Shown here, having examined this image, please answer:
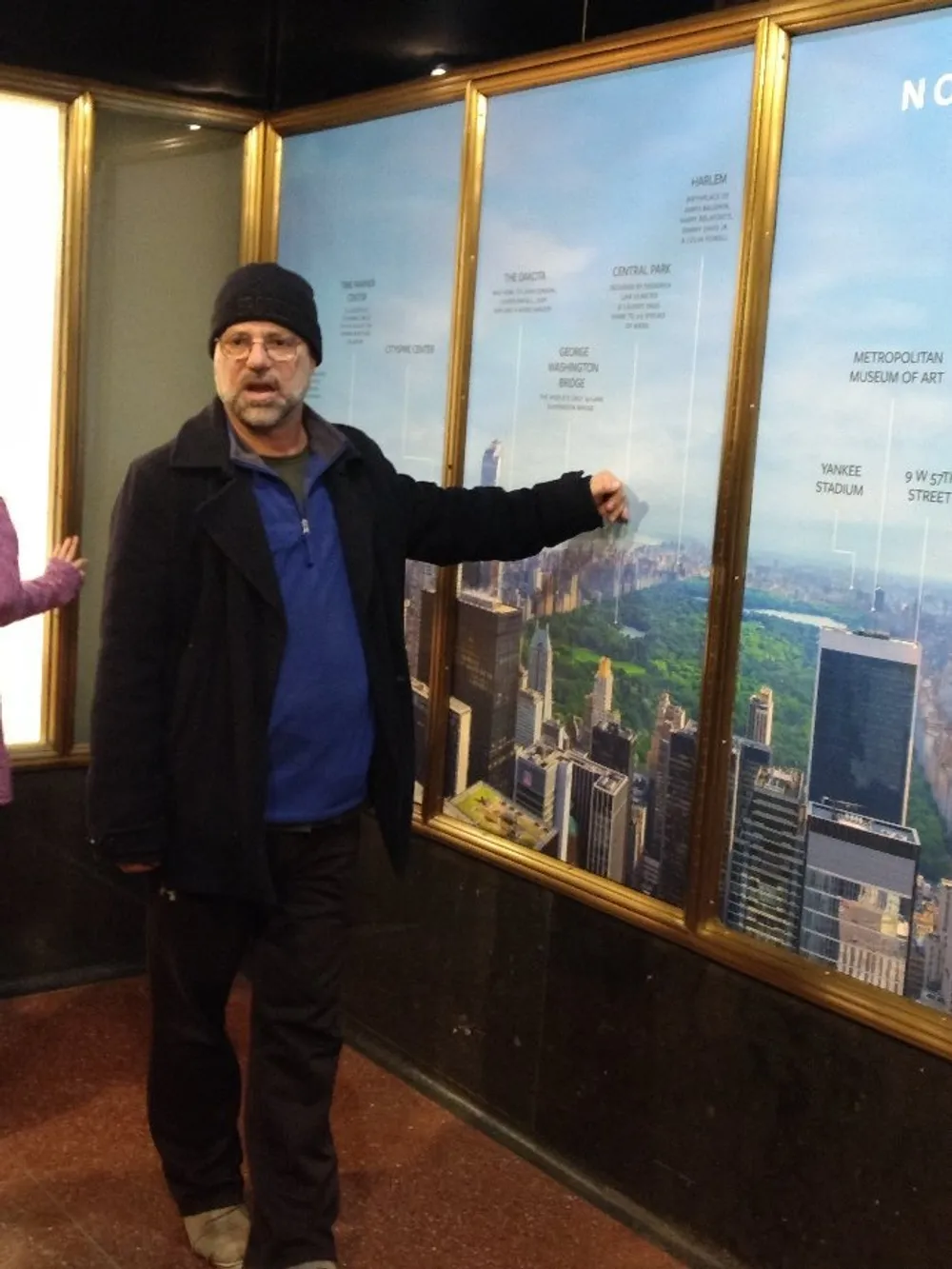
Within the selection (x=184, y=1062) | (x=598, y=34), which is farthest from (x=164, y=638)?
(x=598, y=34)

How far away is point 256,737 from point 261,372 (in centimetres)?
64

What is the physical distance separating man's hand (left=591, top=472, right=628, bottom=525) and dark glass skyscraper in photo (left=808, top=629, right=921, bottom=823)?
0.53 m

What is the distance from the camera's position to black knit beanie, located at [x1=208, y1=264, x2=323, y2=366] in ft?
8.78

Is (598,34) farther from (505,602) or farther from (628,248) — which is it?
(505,602)

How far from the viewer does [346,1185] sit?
3076 mm

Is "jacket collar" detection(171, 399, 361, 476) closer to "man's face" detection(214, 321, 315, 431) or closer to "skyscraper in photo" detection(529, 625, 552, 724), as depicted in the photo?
"man's face" detection(214, 321, 315, 431)

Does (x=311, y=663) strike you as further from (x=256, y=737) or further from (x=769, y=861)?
(x=769, y=861)

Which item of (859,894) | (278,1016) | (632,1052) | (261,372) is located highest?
(261,372)

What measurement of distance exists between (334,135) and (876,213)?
173 centimetres

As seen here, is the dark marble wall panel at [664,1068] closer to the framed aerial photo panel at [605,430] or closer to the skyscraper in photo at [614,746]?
the framed aerial photo panel at [605,430]

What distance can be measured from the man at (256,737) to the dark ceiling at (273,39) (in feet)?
3.34

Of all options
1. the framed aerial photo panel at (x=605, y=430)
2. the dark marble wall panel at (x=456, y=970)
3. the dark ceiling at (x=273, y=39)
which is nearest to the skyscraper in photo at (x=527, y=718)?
the framed aerial photo panel at (x=605, y=430)

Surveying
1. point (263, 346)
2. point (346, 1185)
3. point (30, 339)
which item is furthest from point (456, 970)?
point (30, 339)

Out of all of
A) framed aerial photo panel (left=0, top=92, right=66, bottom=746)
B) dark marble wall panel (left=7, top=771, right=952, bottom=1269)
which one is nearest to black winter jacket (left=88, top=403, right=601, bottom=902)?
dark marble wall panel (left=7, top=771, right=952, bottom=1269)
